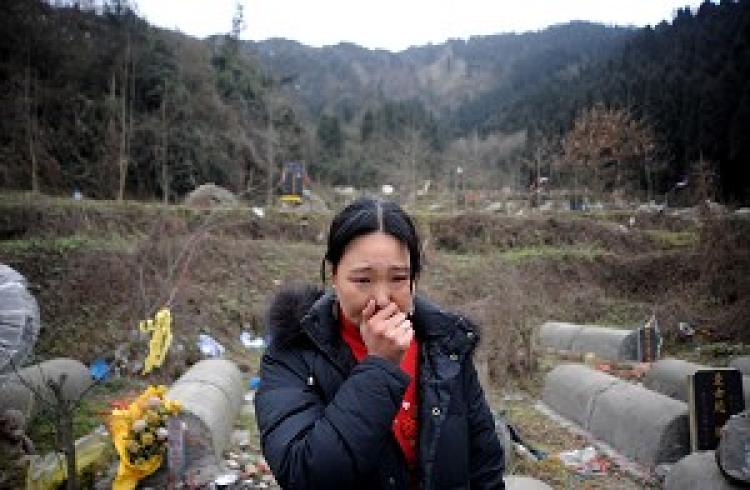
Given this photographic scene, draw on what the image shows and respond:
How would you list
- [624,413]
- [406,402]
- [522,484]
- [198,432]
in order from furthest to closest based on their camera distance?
[624,413]
[198,432]
[522,484]
[406,402]

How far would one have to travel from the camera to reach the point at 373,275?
1587 mm

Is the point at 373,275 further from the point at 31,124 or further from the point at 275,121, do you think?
the point at 275,121

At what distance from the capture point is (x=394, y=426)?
1.64m

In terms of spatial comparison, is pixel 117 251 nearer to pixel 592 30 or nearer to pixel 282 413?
pixel 282 413

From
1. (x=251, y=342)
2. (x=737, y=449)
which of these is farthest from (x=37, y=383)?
(x=737, y=449)

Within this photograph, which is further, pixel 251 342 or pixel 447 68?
pixel 447 68

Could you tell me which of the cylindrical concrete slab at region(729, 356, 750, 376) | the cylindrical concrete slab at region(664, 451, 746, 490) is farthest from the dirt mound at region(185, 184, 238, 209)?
the cylindrical concrete slab at region(664, 451, 746, 490)

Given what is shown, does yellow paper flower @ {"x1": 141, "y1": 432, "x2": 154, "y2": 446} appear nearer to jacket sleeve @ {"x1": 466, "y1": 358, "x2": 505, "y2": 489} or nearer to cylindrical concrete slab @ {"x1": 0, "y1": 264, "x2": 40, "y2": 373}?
cylindrical concrete slab @ {"x1": 0, "y1": 264, "x2": 40, "y2": 373}

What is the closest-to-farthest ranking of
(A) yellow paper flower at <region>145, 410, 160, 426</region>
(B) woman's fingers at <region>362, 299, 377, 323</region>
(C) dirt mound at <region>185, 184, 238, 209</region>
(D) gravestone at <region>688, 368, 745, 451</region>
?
(B) woman's fingers at <region>362, 299, 377, 323</region>, (A) yellow paper flower at <region>145, 410, 160, 426</region>, (D) gravestone at <region>688, 368, 745, 451</region>, (C) dirt mound at <region>185, 184, 238, 209</region>

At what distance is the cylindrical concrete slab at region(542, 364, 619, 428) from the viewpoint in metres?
6.87

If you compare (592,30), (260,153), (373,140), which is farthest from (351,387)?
(592,30)

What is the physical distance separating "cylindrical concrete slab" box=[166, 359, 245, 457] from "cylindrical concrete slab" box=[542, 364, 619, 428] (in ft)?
12.8

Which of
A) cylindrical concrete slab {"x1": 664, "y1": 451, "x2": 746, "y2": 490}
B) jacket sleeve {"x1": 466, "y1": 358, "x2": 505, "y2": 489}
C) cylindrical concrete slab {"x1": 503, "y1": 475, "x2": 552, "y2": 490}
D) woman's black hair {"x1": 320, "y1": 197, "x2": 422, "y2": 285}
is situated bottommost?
cylindrical concrete slab {"x1": 664, "y1": 451, "x2": 746, "y2": 490}

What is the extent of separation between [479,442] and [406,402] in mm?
269
